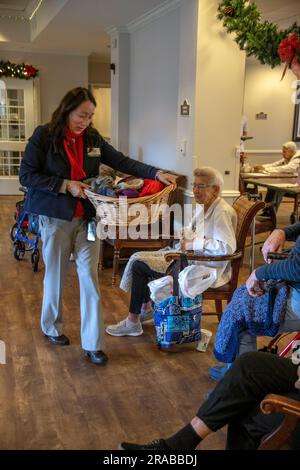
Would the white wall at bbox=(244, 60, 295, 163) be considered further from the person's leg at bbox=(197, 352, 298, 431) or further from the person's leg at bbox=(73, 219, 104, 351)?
the person's leg at bbox=(197, 352, 298, 431)

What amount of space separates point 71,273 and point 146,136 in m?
2.04

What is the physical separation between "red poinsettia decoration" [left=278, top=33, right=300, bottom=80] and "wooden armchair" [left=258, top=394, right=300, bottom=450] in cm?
241

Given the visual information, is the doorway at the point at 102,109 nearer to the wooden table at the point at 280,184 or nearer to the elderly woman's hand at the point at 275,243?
the wooden table at the point at 280,184

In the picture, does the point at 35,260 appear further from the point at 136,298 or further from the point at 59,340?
the point at 136,298

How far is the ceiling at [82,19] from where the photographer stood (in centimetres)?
486

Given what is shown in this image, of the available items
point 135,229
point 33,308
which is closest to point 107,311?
point 33,308

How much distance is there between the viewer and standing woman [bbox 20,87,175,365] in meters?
2.70

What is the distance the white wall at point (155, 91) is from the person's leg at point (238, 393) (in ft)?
10.8

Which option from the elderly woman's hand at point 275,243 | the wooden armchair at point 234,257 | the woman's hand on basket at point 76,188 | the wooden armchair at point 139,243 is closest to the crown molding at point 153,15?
the wooden armchair at point 139,243

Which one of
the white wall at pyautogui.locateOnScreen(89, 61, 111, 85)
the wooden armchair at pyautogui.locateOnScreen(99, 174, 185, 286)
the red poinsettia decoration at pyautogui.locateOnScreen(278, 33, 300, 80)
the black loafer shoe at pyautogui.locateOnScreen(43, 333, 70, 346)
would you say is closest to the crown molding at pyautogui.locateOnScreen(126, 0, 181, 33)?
the red poinsettia decoration at pyautogui.locateOnScreen(278, 33, 300, 80)

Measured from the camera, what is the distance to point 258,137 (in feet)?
31.8

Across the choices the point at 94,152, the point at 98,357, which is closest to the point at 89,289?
the point at 98,357

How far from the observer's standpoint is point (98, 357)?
2.86 metres
